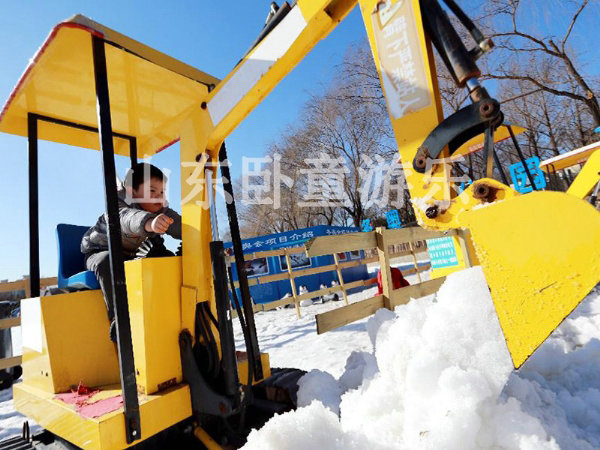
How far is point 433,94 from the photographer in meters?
1.62

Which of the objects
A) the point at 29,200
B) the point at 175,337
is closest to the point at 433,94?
the point at 175,337

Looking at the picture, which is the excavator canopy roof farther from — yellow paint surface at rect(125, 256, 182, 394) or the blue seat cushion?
the blue seat cushion

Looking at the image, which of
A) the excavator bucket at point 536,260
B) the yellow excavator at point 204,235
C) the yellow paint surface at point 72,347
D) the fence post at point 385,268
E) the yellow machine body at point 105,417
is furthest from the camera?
the fence post at point 385,268

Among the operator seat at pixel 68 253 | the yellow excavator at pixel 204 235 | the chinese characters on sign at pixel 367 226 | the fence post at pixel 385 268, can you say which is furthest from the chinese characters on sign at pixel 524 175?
the operator seat at pixel 68 253

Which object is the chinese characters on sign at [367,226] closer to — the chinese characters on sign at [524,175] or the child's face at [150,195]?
the chinese characters on sign at [524,175]

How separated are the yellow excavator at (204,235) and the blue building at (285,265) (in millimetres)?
9690

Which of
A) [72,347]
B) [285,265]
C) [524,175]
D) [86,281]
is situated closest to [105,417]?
[72,347]

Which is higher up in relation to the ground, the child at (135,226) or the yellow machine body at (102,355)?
the child at (135,226)

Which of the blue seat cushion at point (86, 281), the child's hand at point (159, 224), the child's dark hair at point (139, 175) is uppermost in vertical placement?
the child's dark hair at point (139, 175)

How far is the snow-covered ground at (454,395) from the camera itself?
1.44 m

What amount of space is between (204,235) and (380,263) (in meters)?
3.27

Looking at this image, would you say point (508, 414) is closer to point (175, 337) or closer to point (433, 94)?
point (433, 94)

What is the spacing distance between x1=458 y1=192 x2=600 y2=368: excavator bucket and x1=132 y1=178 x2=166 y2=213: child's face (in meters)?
2.31

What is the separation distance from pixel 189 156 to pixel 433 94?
1596 mm
